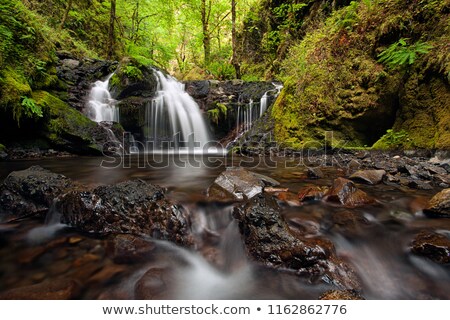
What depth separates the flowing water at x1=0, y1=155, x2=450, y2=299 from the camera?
1.77 metres

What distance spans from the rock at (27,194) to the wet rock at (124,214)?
28 cm

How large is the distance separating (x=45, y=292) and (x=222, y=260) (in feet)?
4.37

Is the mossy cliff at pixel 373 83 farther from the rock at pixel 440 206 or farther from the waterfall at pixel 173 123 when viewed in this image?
the waterfall at pixel 173 123

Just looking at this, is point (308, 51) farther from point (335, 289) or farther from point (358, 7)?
point (335, 289)

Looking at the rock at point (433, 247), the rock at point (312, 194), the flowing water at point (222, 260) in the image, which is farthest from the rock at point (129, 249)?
the rock at point (433, 247)

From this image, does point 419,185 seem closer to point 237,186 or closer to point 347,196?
point 347,196

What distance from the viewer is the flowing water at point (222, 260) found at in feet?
5.81

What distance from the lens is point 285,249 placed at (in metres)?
2.00

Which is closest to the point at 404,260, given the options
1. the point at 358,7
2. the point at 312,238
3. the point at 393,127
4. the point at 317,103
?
the point at 312,238

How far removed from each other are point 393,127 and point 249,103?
18.7 feet

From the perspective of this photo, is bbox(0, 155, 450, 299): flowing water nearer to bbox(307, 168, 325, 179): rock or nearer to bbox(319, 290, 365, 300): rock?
bbox(319, 290, 365, 300): rock

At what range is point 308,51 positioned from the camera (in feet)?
27.6

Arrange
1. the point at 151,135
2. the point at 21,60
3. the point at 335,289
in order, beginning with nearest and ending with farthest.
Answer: the point at 335,289, the point at 21,60, the point at 151,135

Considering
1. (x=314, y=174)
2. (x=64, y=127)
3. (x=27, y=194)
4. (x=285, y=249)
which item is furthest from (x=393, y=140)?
(x=64, y=127)
